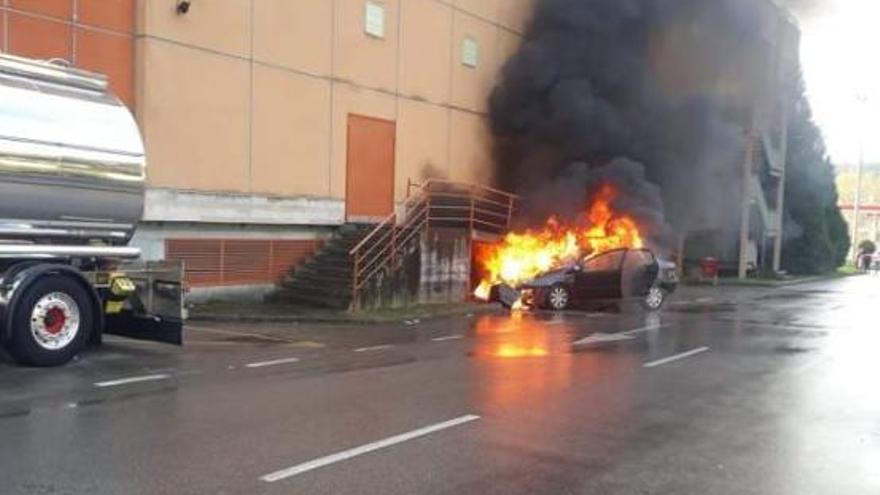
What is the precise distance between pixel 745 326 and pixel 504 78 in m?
11.8

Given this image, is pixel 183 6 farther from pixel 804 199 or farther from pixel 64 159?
pixel 804 199

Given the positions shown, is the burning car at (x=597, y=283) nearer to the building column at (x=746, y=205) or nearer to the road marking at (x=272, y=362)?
the road marking at (x=272, y=362)

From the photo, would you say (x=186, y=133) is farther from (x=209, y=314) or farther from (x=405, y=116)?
(x=405, y=116)

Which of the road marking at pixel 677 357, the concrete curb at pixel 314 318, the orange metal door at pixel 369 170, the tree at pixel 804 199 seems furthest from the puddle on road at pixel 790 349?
the tree at pixel 804 199

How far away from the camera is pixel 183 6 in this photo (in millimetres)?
17172

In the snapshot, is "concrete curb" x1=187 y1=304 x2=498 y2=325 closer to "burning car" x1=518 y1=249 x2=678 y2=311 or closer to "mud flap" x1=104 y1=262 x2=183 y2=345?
"burning car" x1=518 y1=249 x2=678 y2=311

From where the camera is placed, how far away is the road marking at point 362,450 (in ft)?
19.8

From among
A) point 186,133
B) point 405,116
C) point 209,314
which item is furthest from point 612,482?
point 405,116

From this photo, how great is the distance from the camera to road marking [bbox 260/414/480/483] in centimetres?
604

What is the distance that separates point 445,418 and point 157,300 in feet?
17.3

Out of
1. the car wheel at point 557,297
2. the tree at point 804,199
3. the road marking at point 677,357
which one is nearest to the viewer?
the road marking at point 677,357

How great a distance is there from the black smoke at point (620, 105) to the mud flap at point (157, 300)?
Answer: 46.8 ft

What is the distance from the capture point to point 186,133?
17453 millimetres

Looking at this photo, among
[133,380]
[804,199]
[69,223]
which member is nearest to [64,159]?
[69,223]
